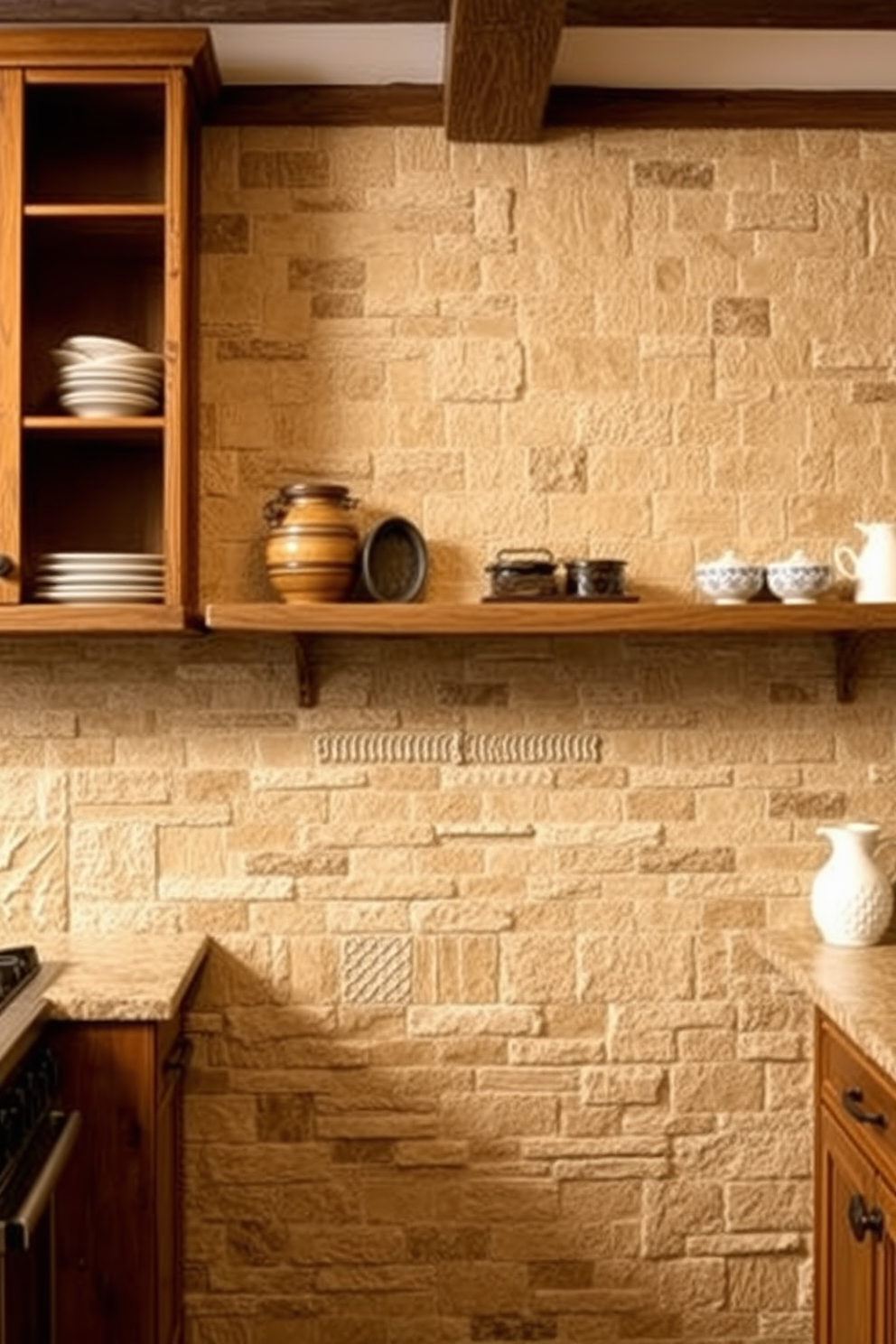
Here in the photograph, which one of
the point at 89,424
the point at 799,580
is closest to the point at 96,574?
the point at 89,424

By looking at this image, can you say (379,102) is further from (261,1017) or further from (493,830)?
(261,1017)

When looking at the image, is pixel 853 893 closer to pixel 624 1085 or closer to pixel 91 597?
pixel 624 1085

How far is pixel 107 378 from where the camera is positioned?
8.09 ft

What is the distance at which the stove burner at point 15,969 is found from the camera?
2.17 m

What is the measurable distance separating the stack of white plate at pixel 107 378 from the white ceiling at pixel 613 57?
23.6 inches

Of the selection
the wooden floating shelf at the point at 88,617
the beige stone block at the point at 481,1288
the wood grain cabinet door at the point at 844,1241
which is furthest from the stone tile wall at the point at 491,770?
the wood grain cabinet door at the point at 844,1241

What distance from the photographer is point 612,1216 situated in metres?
2.75

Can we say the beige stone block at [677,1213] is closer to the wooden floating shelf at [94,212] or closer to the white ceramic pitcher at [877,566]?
the white ceramic pitcher at [877,566]

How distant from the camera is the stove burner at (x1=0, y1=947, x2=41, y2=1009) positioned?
7.12ft

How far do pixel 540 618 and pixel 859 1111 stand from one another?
3.20 ft

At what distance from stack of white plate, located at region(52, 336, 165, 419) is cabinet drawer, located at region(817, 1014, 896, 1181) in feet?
5.29

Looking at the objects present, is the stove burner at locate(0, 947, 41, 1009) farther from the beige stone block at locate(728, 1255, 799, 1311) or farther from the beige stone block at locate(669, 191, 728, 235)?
the beige stone block at locate(669, 191, 728, 235)

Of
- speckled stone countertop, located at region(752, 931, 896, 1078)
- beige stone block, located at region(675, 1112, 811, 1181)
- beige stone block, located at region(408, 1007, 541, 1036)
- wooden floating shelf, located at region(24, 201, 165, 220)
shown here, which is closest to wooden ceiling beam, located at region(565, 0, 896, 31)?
wooden floating shelf, located at region(24, 201, 165, 220)

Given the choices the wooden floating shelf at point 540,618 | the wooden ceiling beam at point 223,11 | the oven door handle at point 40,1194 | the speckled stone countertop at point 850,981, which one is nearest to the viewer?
the oven door handle at point 40,1194
